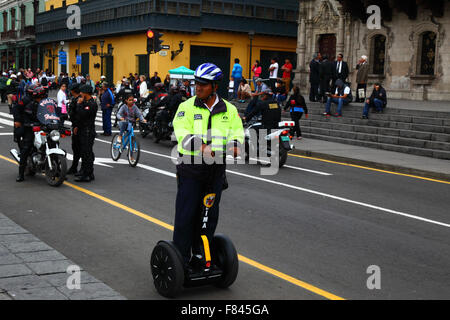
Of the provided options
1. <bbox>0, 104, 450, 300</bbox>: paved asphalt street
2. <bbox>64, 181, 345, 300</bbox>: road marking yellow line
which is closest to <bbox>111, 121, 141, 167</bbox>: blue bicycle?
<bbox>0, 104, 450, 300</bbox>: paved asphalt street

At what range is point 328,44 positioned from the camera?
30.5 m

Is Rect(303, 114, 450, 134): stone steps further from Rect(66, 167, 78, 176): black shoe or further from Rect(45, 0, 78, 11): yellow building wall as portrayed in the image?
Rect(45, 0, 78, 11): yellow building wall

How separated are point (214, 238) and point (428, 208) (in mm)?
5359

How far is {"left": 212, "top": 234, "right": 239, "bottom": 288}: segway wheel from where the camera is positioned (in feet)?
17.1

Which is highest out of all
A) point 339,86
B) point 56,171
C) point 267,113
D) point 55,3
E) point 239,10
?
point 55,3

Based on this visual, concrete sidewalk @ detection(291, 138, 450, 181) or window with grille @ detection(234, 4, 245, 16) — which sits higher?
window with grille @ detection(234, 4, 245, 16)

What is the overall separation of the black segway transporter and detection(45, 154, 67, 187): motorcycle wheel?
5.29 m

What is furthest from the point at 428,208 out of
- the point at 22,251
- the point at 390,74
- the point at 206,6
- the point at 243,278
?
the point at 206,6

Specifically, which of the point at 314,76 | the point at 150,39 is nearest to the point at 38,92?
the point at 150,39

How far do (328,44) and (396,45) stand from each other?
4700 mm

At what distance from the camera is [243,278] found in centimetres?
577

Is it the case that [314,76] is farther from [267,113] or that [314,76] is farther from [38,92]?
[38,92]

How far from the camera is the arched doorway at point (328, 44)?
30131mm
